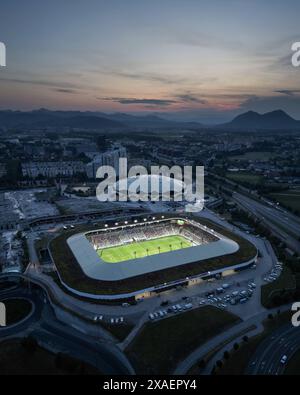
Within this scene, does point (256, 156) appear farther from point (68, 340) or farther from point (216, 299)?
point (68, 340)

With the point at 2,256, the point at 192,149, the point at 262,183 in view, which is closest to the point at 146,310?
the point at 2,256

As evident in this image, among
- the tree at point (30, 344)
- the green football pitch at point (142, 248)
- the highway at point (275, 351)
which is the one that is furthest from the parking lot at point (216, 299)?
the green football pitch at point (142, 248)

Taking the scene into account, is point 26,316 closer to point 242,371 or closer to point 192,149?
point 242,371

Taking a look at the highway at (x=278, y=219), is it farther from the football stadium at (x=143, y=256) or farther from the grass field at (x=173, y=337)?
the grass field at (x=173, y=337)
